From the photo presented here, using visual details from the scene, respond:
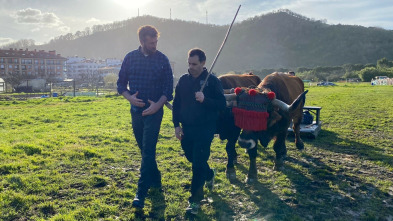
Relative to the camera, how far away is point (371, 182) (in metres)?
5.42

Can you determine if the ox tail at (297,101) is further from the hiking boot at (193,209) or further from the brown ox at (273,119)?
the hiking boot at (193,209)

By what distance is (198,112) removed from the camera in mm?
4098

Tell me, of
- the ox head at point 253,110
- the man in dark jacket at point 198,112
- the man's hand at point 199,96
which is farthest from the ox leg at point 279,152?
the man's hand at point 199,96

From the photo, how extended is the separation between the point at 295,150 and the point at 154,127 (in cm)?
481

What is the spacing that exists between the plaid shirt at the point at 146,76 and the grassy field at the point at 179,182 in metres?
1.75

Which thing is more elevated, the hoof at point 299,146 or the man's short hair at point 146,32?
the man's short hair at point 146,32

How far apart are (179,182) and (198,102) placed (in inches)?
76.0

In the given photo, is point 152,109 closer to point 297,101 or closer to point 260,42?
point 297,101

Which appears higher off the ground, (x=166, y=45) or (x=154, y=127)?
(x=166, y=45)

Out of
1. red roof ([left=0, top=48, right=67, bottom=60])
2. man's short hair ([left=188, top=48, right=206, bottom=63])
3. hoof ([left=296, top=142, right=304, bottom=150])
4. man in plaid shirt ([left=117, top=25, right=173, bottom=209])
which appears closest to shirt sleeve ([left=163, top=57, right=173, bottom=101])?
man in plaid shirt ([left=117, top=25, right=173, bottom=209])

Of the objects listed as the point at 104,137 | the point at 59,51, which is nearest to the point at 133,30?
the point at 59,51

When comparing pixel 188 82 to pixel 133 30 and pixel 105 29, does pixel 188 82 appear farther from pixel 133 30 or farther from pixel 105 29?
pixel 105 29

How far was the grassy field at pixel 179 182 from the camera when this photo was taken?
4199mm

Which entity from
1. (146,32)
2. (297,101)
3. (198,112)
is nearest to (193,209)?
(198,112)
